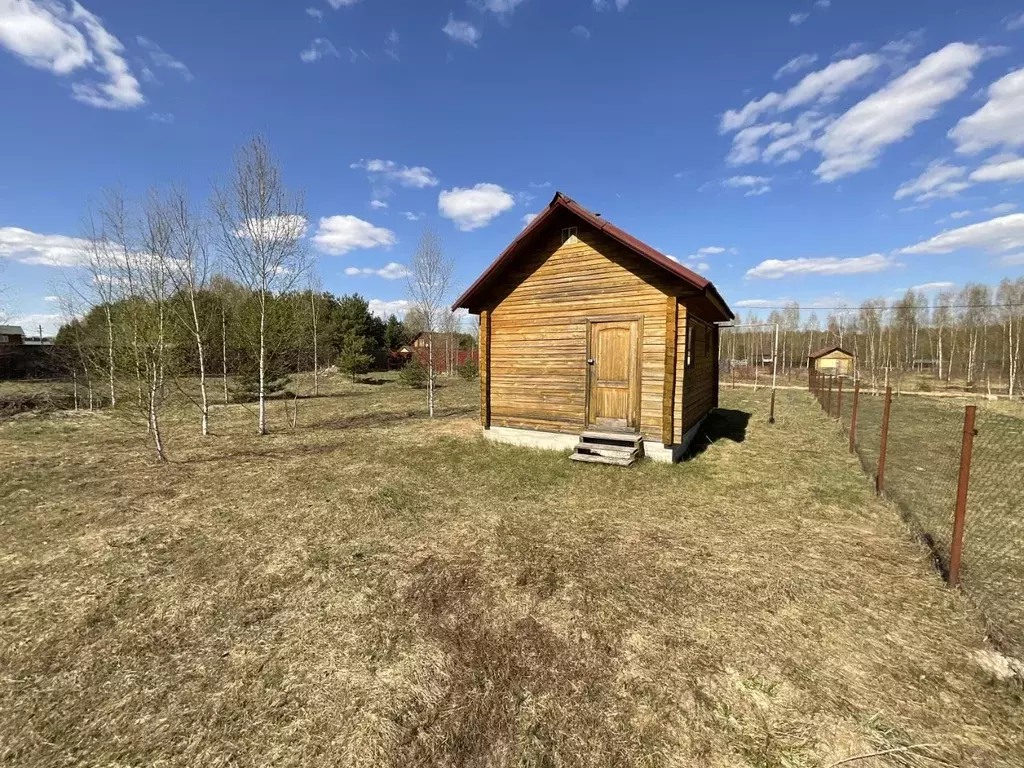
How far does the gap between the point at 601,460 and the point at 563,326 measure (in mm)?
3235

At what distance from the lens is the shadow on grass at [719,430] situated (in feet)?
34.1

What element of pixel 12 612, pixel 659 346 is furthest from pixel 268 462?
pixel 659 346

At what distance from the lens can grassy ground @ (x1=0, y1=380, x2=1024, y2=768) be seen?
2.60 meters

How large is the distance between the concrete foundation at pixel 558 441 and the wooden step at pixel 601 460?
0.60m

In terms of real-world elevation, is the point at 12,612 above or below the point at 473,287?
below

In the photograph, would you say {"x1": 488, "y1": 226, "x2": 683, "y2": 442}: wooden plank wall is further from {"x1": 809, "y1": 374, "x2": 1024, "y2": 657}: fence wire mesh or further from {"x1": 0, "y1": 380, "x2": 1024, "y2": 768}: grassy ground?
{"x1": 809, "y1": 374, "x2": 1024, "y2": 657}: fence wire mesh

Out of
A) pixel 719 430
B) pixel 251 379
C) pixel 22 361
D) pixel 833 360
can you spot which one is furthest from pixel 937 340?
pixel 22 361

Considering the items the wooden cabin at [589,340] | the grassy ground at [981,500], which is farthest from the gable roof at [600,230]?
the grassy ground at [981,500]

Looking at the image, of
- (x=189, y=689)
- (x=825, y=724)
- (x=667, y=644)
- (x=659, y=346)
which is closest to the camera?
(x=825, y=724)

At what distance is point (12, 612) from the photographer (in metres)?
3.92

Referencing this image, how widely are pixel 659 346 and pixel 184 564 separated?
8447mm

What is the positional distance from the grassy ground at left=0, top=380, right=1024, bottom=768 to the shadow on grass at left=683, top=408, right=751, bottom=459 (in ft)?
9.42

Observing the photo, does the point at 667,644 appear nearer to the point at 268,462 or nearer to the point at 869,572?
the point at 869,572

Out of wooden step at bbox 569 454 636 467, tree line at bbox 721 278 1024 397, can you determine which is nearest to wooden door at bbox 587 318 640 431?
wooden step at bbox 569 454 636 467
